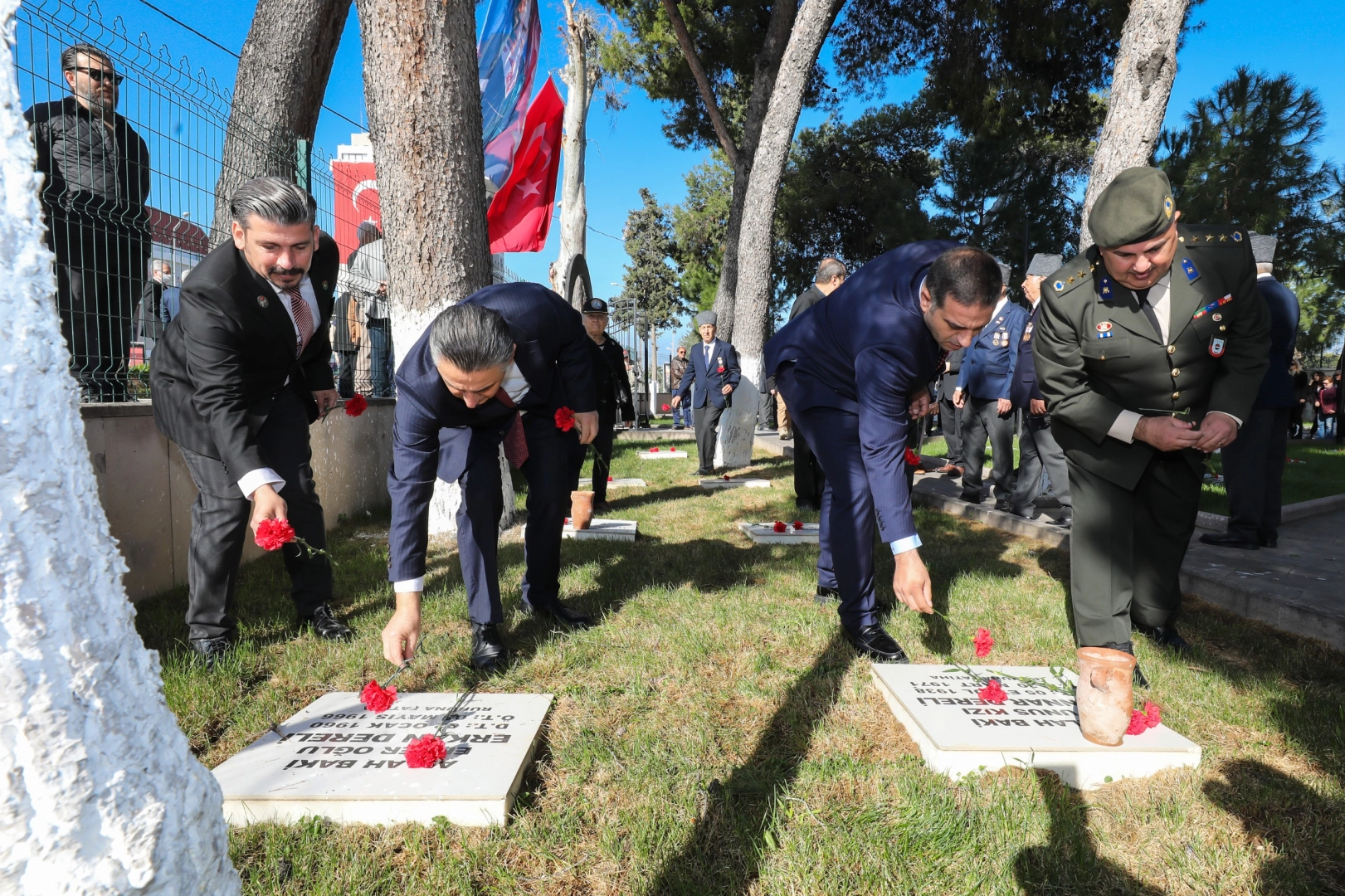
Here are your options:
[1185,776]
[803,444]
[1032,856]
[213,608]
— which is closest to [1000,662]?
[1185,776]

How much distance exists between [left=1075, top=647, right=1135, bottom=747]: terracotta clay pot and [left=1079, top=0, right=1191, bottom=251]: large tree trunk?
4723 millimetres

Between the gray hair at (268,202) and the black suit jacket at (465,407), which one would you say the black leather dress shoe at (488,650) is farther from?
the gray hair at (268,202)

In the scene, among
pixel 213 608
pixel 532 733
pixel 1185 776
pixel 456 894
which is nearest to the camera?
pixel 456 894

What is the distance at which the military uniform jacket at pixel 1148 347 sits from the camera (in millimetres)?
3031

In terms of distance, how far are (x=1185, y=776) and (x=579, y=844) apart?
1896 millimetres

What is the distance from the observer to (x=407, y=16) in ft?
17.7

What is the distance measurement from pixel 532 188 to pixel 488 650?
10.5 meters

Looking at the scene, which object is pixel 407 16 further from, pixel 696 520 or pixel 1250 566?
pixel 1250 566

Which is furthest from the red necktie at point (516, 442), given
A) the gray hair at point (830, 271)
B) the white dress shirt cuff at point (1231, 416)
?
the gray hair at point (830, 271)

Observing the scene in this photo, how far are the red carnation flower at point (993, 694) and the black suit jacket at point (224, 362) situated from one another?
2966mm

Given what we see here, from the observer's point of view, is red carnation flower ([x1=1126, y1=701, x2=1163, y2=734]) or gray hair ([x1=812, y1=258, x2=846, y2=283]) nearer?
red carnation flower ([x1=1126, y1=701, x2=1163, y2=734])

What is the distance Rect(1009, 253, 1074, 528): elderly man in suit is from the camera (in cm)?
628

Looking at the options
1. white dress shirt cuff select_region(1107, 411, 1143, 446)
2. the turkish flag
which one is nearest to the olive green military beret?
white dress shirt cuff select_region(1107, 411, 1143, 446)

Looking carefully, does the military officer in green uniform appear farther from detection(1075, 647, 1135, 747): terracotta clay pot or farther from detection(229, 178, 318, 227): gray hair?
detection(229, 178, 318, 227): gray hair
